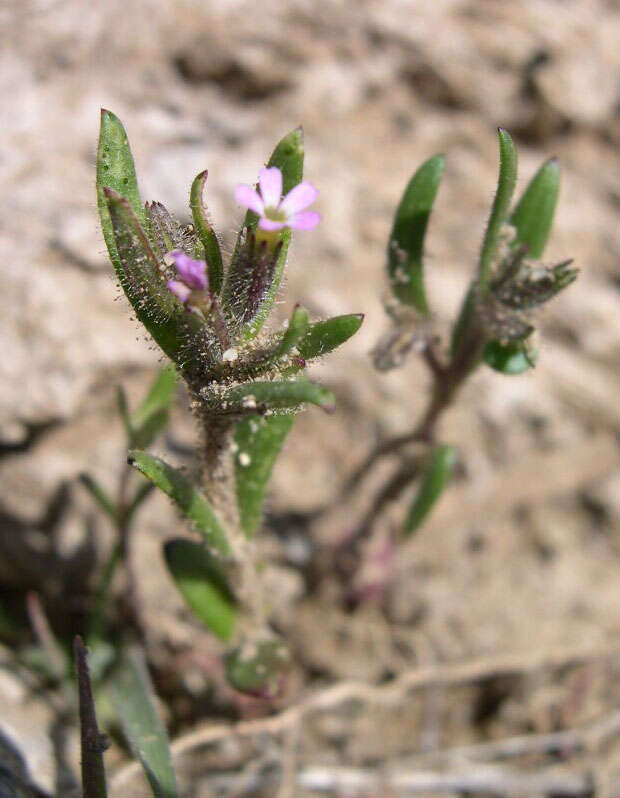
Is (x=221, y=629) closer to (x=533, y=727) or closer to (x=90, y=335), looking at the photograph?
(x=90, y=335)

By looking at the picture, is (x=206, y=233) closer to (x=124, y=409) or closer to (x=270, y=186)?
(x=270, y=186)

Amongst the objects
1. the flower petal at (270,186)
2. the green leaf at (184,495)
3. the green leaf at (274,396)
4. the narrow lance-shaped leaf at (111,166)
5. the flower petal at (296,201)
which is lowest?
the green leaf at (184,495)

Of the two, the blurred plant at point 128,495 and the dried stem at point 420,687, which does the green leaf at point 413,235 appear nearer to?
the blurred plant at point 128,495

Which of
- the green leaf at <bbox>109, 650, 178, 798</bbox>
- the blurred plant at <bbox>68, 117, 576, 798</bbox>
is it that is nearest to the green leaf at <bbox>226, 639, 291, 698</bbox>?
the blurred plant at <bbox>68, 117, 576, 798</bbox>

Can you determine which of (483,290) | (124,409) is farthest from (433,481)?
(124,409)

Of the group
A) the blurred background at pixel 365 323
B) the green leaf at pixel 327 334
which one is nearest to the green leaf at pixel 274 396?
the green leaf at pixel 327 334

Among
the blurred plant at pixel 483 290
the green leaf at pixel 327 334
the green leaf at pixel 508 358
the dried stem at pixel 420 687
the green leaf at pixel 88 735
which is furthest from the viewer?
the dried stem at pixel 420 687
